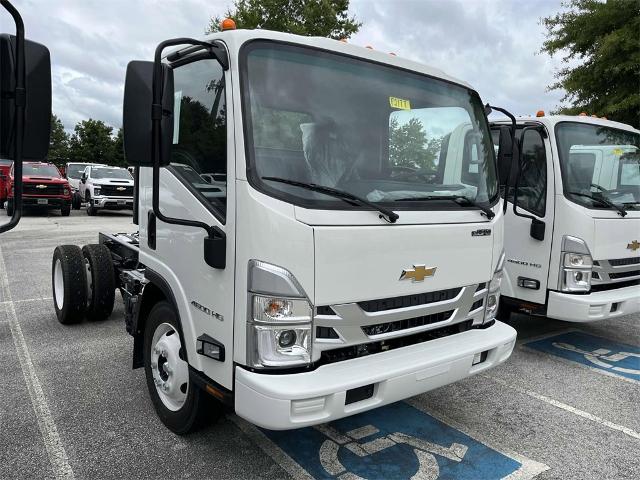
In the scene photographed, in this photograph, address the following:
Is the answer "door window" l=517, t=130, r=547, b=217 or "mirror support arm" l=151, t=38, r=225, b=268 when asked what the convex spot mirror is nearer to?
"mirror support arm" l=151, t=38, r=225, b=268

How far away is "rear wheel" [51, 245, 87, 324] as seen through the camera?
17.0ft

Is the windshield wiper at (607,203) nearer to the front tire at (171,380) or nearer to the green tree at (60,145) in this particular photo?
the front tire at (171,380)

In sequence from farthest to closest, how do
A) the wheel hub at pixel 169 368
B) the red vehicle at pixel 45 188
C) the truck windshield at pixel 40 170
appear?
1. the truck windshield at pixel 40 170
2. the red vehicle at pixel 45 188
3. the wheel hub at pixel 169 368

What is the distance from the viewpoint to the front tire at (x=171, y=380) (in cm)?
301

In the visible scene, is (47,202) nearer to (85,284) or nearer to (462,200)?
(85,284)

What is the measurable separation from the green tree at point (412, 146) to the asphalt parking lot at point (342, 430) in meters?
1.78

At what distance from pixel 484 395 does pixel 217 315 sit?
8.12 ft

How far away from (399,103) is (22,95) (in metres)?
2.02

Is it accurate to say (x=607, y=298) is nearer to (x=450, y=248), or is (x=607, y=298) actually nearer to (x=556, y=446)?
(x=556, y=446)

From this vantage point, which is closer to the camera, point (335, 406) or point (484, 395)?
point (335, 406)

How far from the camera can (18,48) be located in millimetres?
1788

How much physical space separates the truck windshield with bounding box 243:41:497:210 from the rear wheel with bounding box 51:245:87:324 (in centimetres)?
359

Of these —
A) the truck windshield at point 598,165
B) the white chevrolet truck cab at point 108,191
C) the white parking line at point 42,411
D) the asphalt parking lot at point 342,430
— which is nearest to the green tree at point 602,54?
the truck windshield at point 598,165

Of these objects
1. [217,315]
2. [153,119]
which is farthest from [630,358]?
[153,119]
